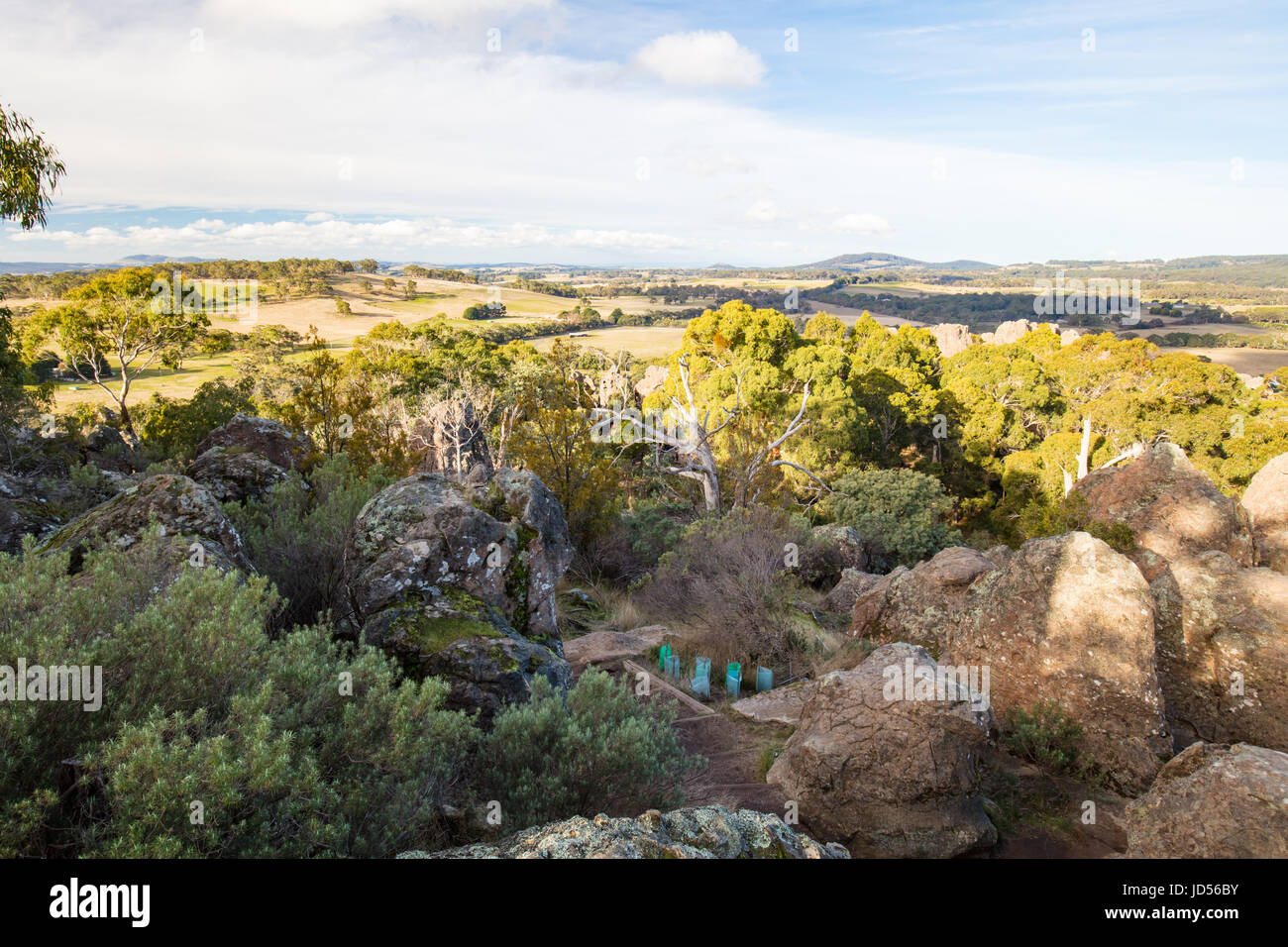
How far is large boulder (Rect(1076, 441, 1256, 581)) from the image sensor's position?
976cm

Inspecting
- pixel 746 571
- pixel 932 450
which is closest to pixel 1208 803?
pixel 746 571

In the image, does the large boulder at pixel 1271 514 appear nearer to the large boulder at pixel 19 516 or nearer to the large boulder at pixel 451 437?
the large boulder at pixel 19 516

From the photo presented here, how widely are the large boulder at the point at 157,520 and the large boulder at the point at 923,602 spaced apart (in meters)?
7.26

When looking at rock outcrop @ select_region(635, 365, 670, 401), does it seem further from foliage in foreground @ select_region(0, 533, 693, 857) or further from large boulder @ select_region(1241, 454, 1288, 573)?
foliage in foreground @ select_region(0, 533, 693, 857)

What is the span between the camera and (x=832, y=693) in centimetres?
620

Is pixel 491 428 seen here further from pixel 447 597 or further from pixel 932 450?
pixel 447 597

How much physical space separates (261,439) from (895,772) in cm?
985

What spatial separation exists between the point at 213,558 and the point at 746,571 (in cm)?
756

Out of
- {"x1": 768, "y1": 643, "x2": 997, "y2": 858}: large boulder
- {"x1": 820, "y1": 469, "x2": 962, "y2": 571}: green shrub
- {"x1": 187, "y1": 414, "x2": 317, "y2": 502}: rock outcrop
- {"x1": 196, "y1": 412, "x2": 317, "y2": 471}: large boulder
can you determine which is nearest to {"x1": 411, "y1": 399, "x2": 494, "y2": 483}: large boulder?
{"x1": 820, "y1": 469, "x2": 962, "y2": 571}: green shrub

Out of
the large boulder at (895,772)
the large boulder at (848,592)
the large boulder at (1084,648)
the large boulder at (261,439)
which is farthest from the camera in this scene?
the large boulder at (848,592)

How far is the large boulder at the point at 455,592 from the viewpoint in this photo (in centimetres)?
518

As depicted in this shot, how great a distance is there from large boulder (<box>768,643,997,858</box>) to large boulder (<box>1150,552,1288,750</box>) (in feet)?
8.93
